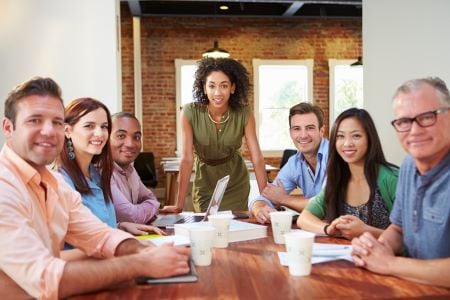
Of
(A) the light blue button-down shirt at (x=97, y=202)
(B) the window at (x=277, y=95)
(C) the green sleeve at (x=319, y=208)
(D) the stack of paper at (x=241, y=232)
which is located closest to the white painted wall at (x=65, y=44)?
(A) the light blue button-down shirt at (x=97, y=202)

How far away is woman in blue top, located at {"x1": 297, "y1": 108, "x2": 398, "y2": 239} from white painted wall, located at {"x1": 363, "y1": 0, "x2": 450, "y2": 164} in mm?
1227

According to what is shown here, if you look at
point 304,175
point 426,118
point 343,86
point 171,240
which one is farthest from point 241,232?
point 343,86

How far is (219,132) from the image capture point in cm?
327

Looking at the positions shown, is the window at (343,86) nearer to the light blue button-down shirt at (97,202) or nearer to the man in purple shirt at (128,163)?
the man in purple shirt at (128,163)

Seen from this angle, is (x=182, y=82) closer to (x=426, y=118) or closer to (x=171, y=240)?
(x=171, y=240)

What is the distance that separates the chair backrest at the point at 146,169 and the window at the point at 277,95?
2.08 meters

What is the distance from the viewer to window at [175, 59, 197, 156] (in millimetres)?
8797

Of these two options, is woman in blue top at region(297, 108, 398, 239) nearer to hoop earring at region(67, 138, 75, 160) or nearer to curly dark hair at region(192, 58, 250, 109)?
hoop earring at region(67, 138, 75, 160)

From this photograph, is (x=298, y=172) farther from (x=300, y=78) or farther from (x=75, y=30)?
(x=300, y=78)

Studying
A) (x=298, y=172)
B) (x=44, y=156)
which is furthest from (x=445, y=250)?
(x=298, y=172)

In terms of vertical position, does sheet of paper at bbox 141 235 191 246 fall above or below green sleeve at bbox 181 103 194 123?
below

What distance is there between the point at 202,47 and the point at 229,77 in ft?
19.5

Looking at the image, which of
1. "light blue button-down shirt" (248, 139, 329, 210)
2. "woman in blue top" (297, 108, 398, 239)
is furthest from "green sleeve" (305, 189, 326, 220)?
"light blue button-down shirt" (248, 139, 329, 210)

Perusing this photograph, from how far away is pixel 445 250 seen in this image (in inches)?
58.5
